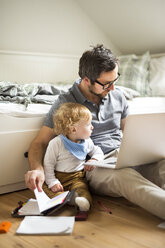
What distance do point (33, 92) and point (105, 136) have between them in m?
0.59

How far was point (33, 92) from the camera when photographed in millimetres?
2039

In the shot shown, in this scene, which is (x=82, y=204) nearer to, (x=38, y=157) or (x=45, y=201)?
(x=45, y=201)

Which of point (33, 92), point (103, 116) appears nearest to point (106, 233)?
point (103, 116)

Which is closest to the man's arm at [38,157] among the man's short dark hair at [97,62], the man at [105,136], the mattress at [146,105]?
the man at [105,136]

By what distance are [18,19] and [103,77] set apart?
4.97 ft

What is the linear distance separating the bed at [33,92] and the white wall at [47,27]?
11 centimetres

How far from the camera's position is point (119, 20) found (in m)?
3.20

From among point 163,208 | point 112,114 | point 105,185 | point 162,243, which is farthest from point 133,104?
point 162,243

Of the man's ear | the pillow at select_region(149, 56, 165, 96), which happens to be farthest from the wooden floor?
the pillow at select_region(149, 56, 165, 96)

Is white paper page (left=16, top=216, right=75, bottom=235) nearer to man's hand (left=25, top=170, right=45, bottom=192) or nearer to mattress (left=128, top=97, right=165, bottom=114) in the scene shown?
man's hand (left=25, top=170, right=45, bottom=192)

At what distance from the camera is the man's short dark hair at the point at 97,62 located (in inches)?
65.1

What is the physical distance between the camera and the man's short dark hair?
165 centimetres

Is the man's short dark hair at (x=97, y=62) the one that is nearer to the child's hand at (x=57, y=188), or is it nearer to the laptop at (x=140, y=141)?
the laptop at (x=140, y=141)

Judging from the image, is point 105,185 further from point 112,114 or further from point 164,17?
point 164,17
